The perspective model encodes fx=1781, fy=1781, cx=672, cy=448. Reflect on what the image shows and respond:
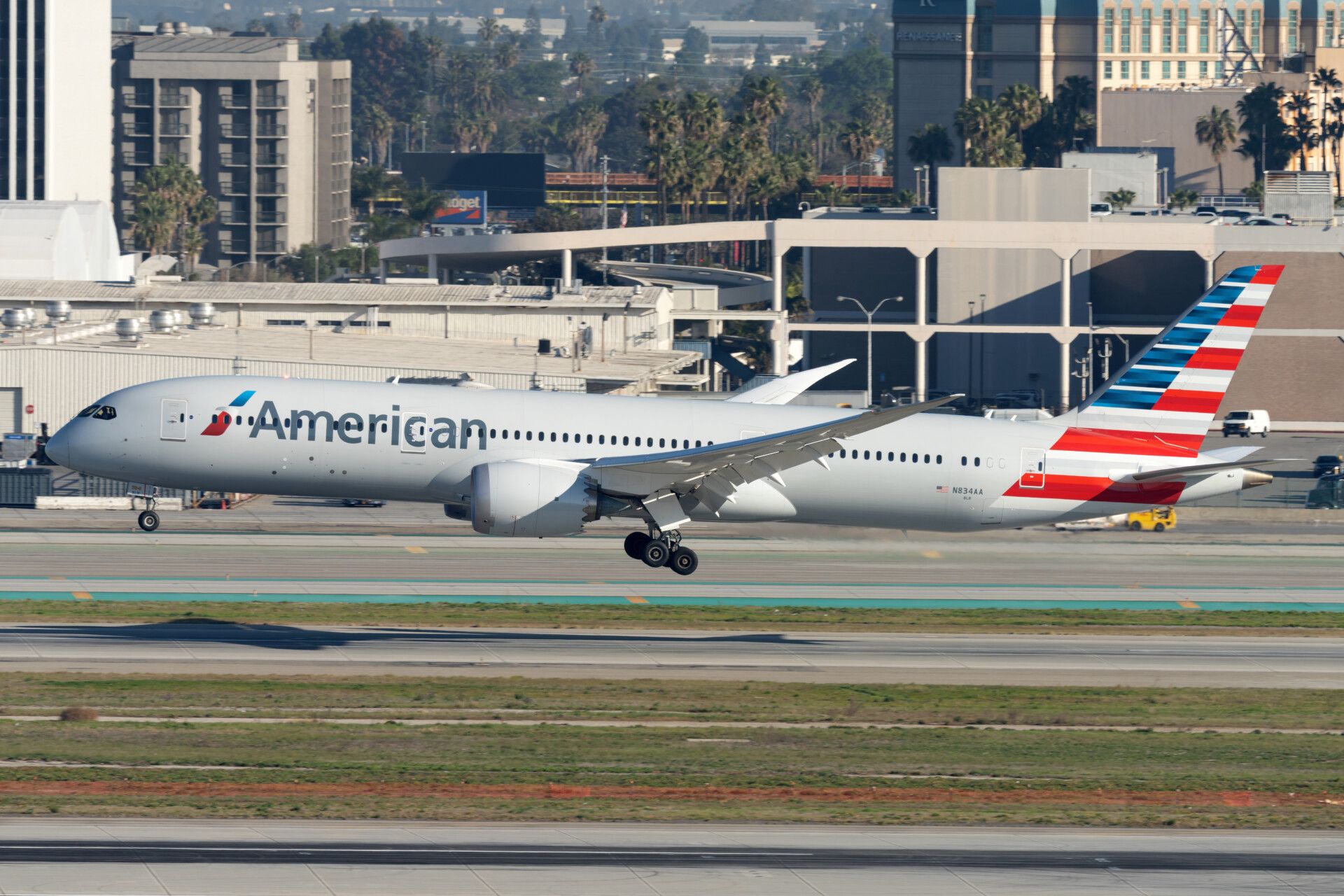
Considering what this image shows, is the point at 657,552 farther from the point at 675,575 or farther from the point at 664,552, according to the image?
the point at 675,575

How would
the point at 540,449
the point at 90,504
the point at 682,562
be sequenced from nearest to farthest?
the point at 540,449, the point at 682,562, the point at 90,504

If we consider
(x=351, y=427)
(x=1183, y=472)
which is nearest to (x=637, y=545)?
(x=351, y=427)

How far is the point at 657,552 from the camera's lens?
4866cm

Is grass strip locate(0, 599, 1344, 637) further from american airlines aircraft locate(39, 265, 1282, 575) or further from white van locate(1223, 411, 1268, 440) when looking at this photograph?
white van locate(1223, 411, 1268, 440)

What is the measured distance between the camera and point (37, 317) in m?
110

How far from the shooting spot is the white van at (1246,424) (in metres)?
135

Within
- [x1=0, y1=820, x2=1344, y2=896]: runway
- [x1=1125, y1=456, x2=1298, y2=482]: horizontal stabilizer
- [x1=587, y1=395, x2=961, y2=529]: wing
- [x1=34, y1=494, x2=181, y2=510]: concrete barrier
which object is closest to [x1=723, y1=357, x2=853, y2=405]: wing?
[x1=587, y1=395, x2=961, y2=529]: wing

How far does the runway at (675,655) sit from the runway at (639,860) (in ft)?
48.3

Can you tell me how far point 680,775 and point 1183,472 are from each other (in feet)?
62.2

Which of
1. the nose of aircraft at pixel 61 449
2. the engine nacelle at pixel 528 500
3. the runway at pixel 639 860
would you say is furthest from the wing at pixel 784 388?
the runway at pixel 639 860

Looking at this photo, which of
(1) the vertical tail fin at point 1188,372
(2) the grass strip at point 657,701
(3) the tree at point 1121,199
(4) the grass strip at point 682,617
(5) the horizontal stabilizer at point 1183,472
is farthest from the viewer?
(3) the tree at point 1121,199

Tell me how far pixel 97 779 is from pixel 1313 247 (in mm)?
125062

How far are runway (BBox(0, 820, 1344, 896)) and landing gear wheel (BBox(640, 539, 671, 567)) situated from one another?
52.0ft

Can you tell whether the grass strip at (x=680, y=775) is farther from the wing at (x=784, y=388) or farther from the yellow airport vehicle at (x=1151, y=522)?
the yellow airport vehicle at (x=1151, y=522)
